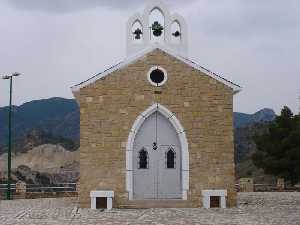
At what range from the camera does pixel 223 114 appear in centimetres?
1989

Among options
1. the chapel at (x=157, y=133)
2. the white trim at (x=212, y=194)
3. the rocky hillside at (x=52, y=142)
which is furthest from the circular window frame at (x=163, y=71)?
the rocky hillside at (x=52, y=142)

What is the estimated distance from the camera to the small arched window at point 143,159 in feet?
65.4

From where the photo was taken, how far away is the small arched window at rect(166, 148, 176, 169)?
20062 millimetres

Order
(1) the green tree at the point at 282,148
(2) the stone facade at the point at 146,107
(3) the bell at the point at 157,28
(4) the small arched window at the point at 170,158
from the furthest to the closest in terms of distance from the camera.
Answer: (1) the green tree at the point at 282,148 < (3) the bell at the point at 157,28 < (4) the small arched window at the point at 170,158 < (2) the stone facade at the point at 146,107

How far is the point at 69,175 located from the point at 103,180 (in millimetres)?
36540

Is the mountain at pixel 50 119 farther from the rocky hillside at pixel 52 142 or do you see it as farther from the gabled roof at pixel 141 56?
the gabled roof at pixel 141 56

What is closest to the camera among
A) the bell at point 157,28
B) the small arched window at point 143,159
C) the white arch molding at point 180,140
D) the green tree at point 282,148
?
the white arch molding at point 180,140

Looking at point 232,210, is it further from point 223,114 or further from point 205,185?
point 223,114

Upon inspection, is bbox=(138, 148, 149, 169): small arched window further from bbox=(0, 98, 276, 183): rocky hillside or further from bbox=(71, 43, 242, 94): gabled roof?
bbox=(0, 98, 276, 183): rocky hillside

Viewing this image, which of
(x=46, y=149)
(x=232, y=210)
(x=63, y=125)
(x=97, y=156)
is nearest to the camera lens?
(x=232, y=210)

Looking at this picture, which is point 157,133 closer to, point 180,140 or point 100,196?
point 180,140

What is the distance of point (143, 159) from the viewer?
20000 millimetres

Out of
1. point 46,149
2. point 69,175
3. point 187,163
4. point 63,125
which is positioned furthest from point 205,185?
point 63,125

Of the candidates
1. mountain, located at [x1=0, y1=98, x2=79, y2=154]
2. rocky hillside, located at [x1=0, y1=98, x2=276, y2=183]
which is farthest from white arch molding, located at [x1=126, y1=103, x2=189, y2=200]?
mountain, located at [x1=0, y1=98, x2=79, y2=154]
